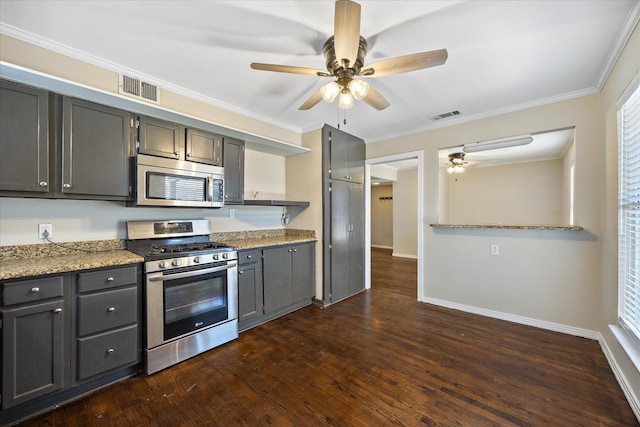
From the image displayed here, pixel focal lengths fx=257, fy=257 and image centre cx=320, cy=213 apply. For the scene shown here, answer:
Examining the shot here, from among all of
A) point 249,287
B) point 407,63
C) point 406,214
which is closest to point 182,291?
point 249,287

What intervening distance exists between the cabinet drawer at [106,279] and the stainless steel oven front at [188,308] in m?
0.12

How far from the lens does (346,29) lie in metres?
1.48

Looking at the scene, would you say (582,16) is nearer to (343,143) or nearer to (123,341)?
(343,143)

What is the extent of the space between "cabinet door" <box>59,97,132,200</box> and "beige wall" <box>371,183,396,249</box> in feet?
25.5

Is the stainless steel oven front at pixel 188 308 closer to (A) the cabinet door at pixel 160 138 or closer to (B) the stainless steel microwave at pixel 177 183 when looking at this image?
(B) the stainless steel microwave at pixel 177 183

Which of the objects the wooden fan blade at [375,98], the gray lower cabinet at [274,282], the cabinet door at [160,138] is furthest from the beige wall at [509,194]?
the cabinet door at [160,138]

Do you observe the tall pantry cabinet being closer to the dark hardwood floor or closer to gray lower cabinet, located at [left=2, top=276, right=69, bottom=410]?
the dark hardwood floor

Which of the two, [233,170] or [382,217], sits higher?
[233,170]

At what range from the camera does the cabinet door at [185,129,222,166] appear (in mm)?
2688

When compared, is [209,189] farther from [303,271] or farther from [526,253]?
[526,253]

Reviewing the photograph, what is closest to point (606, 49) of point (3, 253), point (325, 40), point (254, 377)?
point (325, 40)

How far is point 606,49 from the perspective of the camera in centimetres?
206

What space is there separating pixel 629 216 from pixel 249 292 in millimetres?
3429

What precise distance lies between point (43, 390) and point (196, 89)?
2.78 m
